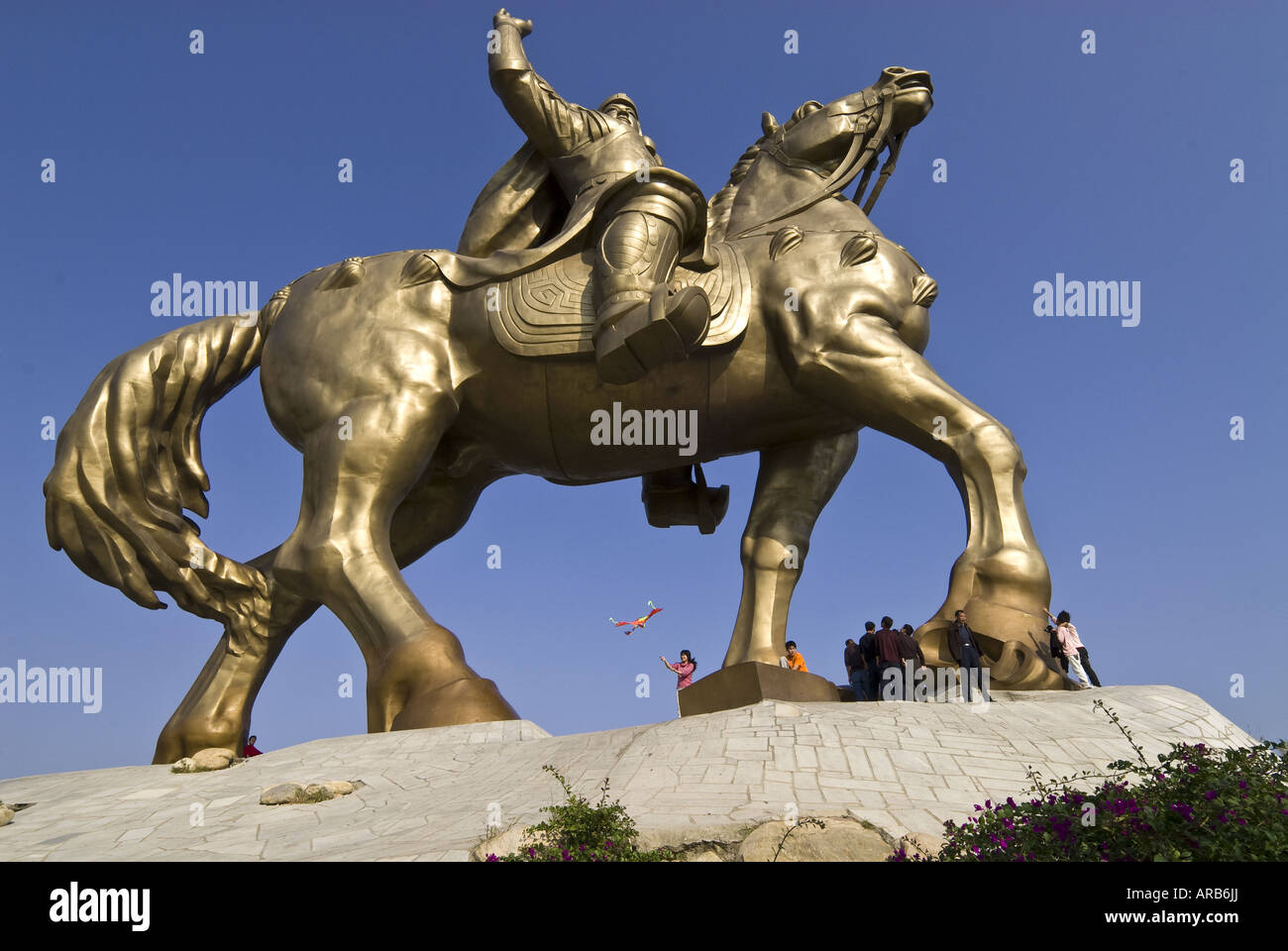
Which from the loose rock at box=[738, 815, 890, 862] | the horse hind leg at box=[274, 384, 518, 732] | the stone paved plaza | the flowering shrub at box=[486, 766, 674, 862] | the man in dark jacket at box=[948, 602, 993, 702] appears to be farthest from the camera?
the horse hind leg at box=[274, 384, 518, 732]

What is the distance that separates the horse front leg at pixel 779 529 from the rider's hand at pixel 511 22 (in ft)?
11.0

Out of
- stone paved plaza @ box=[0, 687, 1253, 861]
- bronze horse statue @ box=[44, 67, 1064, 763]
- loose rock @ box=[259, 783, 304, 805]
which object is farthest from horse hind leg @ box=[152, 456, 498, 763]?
loose rock @ box=[259, 783, 304, 805]

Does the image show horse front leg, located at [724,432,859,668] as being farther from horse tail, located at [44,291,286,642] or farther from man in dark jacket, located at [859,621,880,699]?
horse tail, located at [44,291,286,642]

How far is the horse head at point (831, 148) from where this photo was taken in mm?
7789

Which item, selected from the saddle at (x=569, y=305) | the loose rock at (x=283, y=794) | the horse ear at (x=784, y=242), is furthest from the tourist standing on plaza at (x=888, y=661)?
the loose rock at (x=283, y=794)

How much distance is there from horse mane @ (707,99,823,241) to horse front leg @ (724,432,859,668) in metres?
1.63

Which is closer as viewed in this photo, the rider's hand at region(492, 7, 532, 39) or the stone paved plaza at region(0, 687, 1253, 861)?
the stone paved plaza at region(0, 687, 1253, 861)

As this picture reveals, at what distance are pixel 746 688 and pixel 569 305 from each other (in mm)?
2805

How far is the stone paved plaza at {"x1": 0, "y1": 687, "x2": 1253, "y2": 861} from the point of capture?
4102 mm

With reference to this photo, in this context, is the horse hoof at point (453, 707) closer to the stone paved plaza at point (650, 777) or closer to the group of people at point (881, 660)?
the stone paved plaza at point (650, 777)

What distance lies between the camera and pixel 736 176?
8539 millimetres

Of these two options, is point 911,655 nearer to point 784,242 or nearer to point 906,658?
point 906,658

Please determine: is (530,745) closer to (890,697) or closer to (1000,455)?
(890,697)
